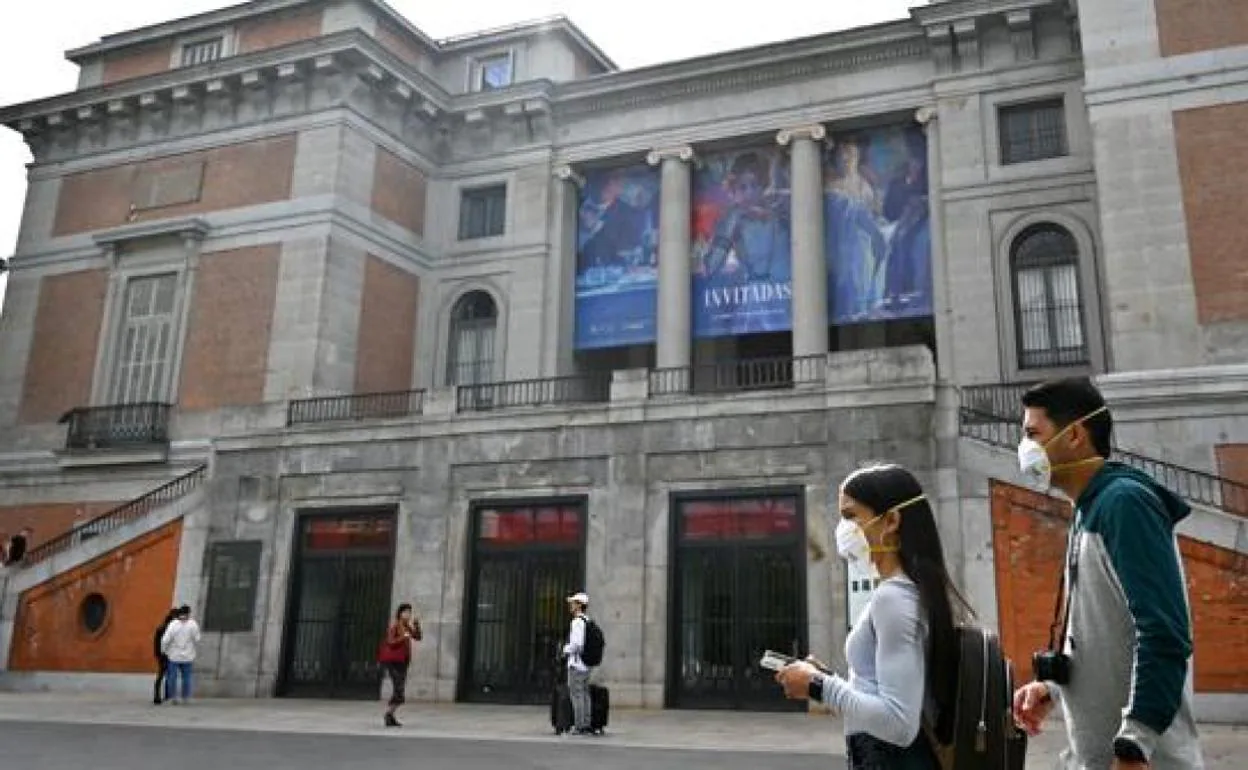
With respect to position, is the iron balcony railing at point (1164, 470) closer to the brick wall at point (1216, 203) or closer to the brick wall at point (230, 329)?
the brick wall at point (1216, 203)

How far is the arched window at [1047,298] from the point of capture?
74.6 feet

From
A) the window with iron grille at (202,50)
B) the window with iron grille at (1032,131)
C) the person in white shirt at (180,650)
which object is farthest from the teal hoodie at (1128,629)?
the window with iron grille at (202,50)

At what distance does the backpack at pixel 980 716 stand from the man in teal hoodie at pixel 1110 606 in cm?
18

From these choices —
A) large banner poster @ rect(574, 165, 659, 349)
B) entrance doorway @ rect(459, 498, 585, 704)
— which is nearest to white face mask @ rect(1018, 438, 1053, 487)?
entrance doorway @ rect(459, 498, 585, 704)

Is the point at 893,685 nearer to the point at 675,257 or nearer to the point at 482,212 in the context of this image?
the point at 675,257

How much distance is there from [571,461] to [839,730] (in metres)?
6.89

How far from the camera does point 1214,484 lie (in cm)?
1812

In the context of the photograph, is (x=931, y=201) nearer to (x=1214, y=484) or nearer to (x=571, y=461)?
(x=1214, y=484)

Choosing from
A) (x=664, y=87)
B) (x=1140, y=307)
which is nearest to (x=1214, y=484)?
(x=1140, y=307)

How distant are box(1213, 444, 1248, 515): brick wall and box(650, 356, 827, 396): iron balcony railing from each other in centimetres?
699

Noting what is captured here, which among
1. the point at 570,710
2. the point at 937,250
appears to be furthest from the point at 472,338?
the point at 570,710

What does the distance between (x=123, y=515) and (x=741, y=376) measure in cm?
1521

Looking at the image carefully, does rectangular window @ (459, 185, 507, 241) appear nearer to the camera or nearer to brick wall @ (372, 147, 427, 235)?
brick wall @ (372, 147, 427, 235)

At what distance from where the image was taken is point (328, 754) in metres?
10.8
